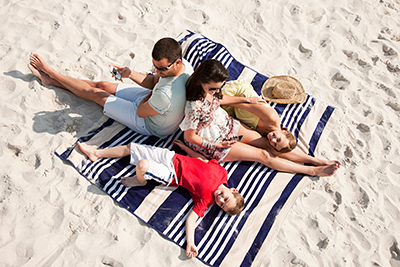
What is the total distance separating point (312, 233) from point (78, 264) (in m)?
2.68

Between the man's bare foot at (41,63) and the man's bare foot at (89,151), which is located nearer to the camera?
the man's bare foot at (89,151)

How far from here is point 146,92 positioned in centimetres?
388

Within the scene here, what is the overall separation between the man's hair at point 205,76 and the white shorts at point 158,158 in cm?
83

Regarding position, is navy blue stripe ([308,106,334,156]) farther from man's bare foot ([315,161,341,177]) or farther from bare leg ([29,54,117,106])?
bare leg ([29,54,117,106])

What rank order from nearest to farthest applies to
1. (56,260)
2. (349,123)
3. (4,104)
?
1. (56,260)
2. (4,104)
3. (349,123)

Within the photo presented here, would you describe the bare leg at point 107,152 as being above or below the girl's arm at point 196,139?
below

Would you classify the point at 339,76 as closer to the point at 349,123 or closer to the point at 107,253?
the point at 349,123

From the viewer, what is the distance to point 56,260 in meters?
2.96

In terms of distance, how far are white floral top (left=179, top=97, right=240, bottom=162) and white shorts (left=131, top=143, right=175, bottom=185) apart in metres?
0.38

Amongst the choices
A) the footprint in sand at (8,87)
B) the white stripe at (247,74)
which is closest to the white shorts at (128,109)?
the footprint in sand at (8,87)

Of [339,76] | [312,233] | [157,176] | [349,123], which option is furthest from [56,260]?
[339,76]

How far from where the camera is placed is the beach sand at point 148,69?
3.18 m

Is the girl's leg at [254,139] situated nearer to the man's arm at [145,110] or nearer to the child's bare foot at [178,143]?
the child's bare foot at [178,143]

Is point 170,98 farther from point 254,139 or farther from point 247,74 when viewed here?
point 247,74
